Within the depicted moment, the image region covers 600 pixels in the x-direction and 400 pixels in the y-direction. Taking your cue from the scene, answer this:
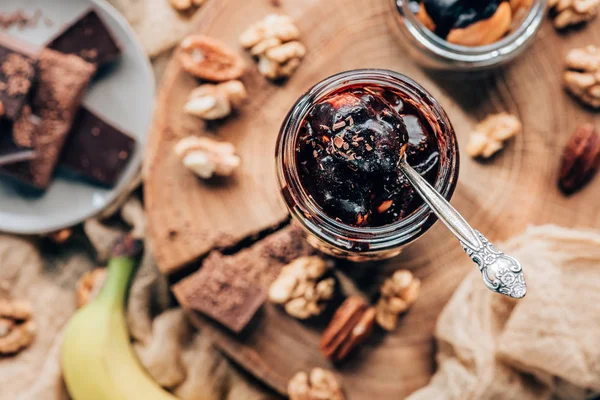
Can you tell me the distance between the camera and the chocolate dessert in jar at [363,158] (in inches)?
30.3

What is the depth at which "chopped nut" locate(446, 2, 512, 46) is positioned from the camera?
3.31 feet

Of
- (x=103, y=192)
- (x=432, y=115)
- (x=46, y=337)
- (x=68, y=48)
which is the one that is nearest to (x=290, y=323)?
(x=432, y=115)

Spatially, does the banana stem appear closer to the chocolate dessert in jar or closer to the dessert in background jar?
the chocolate dessert in jar

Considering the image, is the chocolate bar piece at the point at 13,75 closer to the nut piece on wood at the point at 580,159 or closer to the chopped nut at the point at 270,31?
the chopped nut at the point at 270,31

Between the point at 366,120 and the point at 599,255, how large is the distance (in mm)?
538

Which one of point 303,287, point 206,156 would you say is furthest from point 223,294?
point 206,156

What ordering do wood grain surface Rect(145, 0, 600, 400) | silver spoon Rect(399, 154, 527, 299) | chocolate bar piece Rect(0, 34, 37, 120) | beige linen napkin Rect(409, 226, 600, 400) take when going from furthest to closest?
chocolate bar piece Rect(0, 34, 37, 120) < wood grain surface Rect(145, 0, 600, 400) < beige linen napkin Rect(409, 226, 600, 400) < silver spoon Rect(399, 154, 527, 299)

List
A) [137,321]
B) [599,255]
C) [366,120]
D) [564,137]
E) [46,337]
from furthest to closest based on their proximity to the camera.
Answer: [46,337] → [137,321] → [564,137] → [599,255] → [366,120]

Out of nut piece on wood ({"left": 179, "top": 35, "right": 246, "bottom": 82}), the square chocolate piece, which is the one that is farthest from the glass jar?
the square chocolate piece

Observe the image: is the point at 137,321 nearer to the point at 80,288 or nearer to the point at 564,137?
the point at 80,288

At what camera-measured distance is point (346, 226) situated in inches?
31.7

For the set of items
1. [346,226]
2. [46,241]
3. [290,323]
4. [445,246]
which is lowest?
[46,241]

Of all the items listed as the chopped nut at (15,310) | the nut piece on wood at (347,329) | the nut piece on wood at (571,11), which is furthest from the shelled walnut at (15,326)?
the nut piece on wood at (571,11)

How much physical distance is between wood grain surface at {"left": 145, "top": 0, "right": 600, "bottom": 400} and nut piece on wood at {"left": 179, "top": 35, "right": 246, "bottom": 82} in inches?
1.2
